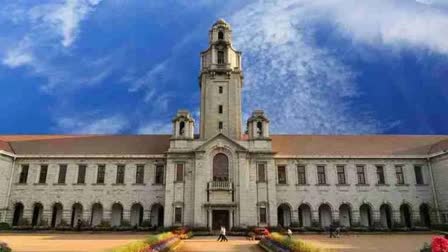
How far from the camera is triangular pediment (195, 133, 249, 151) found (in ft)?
136

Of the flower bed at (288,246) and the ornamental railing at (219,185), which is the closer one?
the flower bed at (288,246)

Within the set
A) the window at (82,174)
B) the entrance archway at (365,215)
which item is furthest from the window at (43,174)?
the entrance archway at (365,215)

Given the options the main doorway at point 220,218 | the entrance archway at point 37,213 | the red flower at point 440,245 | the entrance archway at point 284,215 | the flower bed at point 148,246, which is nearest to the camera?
the red flower at point 440,245

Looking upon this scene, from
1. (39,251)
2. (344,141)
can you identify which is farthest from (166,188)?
(344,141)

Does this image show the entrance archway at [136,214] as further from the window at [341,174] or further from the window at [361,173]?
the window at [361,173]

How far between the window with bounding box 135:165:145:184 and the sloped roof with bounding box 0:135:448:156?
6.25ft

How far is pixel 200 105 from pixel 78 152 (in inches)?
650

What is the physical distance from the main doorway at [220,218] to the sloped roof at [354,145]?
10.2m

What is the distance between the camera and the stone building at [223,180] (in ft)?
134

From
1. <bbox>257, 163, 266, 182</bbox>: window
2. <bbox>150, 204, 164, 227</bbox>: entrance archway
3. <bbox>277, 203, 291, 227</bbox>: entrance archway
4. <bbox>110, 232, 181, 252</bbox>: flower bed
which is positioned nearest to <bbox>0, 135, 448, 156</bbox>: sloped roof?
<bbox>257, 163, 266, 182</bbox>: window

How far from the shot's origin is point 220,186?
40.2 meters

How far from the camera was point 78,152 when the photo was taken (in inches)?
1778

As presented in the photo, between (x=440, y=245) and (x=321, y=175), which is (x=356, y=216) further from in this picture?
(x=440, y=245)

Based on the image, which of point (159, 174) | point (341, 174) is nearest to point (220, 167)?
point (159, 174)
